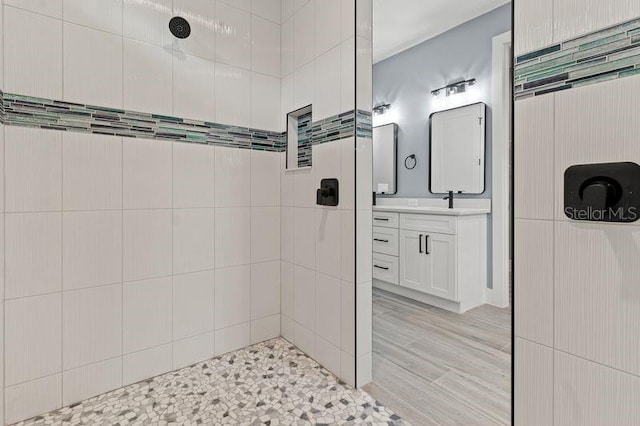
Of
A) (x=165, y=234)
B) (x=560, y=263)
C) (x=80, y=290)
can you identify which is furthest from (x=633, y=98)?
(x=80, y=290)

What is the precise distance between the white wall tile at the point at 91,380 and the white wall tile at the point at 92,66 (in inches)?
54.4

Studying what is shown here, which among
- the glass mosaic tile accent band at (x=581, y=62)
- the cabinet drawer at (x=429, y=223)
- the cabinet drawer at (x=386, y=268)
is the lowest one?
the cabinet drawer at (x=386, y=268)

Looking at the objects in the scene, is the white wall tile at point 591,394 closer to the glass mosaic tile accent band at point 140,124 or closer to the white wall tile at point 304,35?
the glass mosaic tile accent band at point 140,124

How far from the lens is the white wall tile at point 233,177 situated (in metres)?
2.06

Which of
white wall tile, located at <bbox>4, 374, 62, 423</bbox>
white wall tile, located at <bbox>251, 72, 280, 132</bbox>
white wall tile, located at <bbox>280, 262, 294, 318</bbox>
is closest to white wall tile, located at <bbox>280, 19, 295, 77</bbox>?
white wall tile, located at <bbox>251, 72, 280, 132</bbox>

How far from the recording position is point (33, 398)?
5.01 ft

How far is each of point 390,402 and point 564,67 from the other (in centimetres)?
160

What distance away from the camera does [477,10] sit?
3119 millimetres

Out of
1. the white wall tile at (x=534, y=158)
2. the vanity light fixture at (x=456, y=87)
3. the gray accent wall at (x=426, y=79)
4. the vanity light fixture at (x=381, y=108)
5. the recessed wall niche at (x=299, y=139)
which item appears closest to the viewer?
the white wall tile at (x=534, y=158)

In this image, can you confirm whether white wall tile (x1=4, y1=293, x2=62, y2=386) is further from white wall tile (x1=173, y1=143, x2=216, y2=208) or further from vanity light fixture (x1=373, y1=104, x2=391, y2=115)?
vanity light fixture (x1=373, y1=104, x2=391, y2=115)

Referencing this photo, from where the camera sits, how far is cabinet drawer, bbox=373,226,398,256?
11.2ft

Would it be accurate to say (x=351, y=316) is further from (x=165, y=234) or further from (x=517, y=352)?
(x=165, y=234)

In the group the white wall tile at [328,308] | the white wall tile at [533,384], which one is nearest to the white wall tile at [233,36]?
the white wall tile at [328,308]

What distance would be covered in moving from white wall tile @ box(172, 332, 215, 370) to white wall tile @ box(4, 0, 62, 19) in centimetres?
184
